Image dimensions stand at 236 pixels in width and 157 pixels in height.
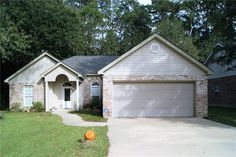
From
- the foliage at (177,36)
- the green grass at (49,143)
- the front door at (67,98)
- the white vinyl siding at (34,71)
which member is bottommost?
the green grass at (49,143)

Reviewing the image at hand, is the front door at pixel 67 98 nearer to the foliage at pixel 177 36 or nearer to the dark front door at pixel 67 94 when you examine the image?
the dark front door at pixel 67 94

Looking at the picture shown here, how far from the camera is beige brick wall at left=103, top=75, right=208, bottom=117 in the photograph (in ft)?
73.8

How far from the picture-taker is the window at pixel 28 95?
29.4m

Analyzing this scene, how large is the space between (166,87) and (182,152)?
12.4 metres

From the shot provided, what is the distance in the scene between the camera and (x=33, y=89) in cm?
2944

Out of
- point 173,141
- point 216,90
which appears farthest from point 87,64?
point 173,141

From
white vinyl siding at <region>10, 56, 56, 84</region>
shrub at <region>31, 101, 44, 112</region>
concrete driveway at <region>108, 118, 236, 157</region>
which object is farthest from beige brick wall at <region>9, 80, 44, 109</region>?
concrete driveway at <region>108, 118, 236, 157</region>

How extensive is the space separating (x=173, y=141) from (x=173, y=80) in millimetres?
10314

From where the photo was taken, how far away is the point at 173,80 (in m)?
22.7

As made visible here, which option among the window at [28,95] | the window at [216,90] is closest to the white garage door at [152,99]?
the window at [28,95]

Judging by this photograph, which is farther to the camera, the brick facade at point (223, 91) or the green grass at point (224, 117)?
the brick facade at point (223, 91)

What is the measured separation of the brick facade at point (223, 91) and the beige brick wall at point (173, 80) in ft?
33.1

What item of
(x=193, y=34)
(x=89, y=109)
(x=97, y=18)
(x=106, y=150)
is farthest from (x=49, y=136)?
(x=193, y=34)

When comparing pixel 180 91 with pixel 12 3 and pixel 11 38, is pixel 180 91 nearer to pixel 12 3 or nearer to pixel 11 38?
pixel 11 38
